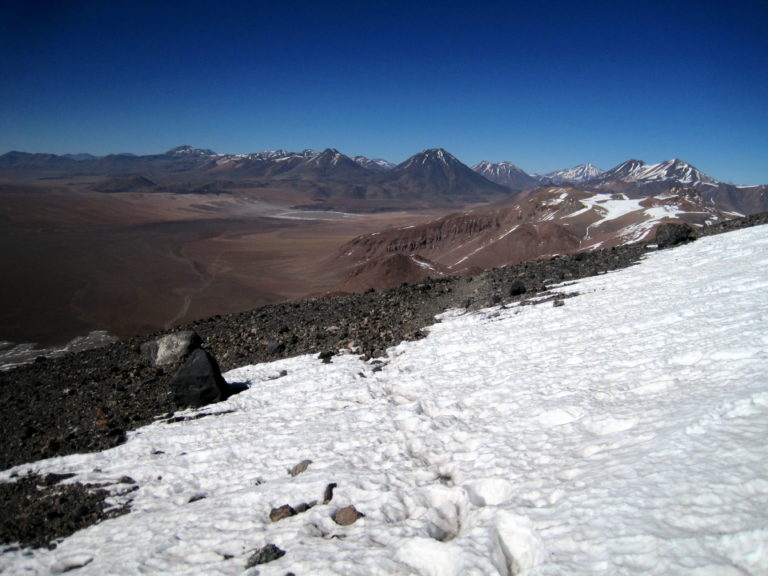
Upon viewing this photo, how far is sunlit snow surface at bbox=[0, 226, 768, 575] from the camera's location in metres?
3.73

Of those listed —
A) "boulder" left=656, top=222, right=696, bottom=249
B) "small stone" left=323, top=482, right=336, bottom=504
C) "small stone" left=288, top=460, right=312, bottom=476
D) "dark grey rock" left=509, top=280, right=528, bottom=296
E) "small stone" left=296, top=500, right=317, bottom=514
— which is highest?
"boulder" left=656, top=222, right=696, bottom=249

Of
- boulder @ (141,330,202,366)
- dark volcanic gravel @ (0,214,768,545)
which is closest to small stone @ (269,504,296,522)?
dark volcanic gravel @ (0,214,768,545)

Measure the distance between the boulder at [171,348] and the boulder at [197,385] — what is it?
8.28ft

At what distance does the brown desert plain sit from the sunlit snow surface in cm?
4267

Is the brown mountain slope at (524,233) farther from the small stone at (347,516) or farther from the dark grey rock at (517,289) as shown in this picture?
the small stone at (347,516)

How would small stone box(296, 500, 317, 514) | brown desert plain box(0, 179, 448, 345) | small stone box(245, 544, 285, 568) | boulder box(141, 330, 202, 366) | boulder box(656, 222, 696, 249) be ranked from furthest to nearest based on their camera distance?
brown desert plain box(0, 179, 448, 345) < boulder box(656, 222, 696, 249) < boulder box(141, 330, 202, 366) < small stone box(296, 500, 317, 514) < small stone box(245, 544, 285, 568)

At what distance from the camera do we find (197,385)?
31.6ft

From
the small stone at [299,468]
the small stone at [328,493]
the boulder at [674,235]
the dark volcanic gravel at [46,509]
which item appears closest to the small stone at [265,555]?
the small stone at [328,493]

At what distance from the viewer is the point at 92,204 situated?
15888cm

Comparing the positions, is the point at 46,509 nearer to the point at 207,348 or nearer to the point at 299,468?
the point at 299,468

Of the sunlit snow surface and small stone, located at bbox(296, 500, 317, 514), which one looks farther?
small stone, located at bbox(296, 500, 317, 514)

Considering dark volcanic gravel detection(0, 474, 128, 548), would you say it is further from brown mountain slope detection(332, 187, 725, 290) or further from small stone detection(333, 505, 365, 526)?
brown mountain slope detection(332, 187, 725, 290)

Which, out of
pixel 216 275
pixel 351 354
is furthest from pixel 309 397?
pixel 216 275

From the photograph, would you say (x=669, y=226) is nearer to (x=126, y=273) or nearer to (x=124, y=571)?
(x=124, y=571)
